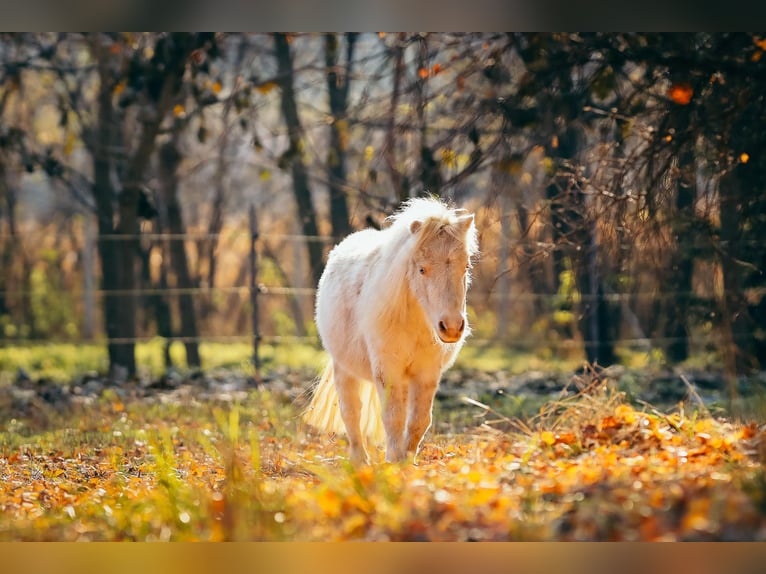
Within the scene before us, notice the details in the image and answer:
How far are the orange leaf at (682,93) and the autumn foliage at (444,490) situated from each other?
221 cm

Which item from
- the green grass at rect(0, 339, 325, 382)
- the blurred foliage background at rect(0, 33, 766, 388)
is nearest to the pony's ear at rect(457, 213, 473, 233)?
the blurred foliage background at rect(0, 33, 766, 388)

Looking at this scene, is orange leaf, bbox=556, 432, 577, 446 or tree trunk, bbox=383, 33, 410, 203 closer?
orange leaf, bbox=556, 432, 577, 446

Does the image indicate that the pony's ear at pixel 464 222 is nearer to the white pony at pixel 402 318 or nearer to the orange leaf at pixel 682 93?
the white pony at pixel 402 318

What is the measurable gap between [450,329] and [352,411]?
1931 millimetres

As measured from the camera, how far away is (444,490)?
5.20 m

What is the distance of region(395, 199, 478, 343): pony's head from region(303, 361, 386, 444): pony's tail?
1.66 m

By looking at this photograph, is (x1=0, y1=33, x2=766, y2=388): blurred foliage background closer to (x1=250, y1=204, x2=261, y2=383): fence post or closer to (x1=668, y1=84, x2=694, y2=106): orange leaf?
(x1=668, y1=84, x2=694, y2=106): orange leaf

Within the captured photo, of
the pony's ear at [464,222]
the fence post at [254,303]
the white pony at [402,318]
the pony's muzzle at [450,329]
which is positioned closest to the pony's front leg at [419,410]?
the white pony at [402,318]

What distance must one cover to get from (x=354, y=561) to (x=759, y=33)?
4715 millimetres

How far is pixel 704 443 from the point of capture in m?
6.48

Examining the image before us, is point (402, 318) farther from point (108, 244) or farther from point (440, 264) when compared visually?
point (108, 244)

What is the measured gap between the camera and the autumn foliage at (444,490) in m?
4.67

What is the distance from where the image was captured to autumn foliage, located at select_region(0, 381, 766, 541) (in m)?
4.67
